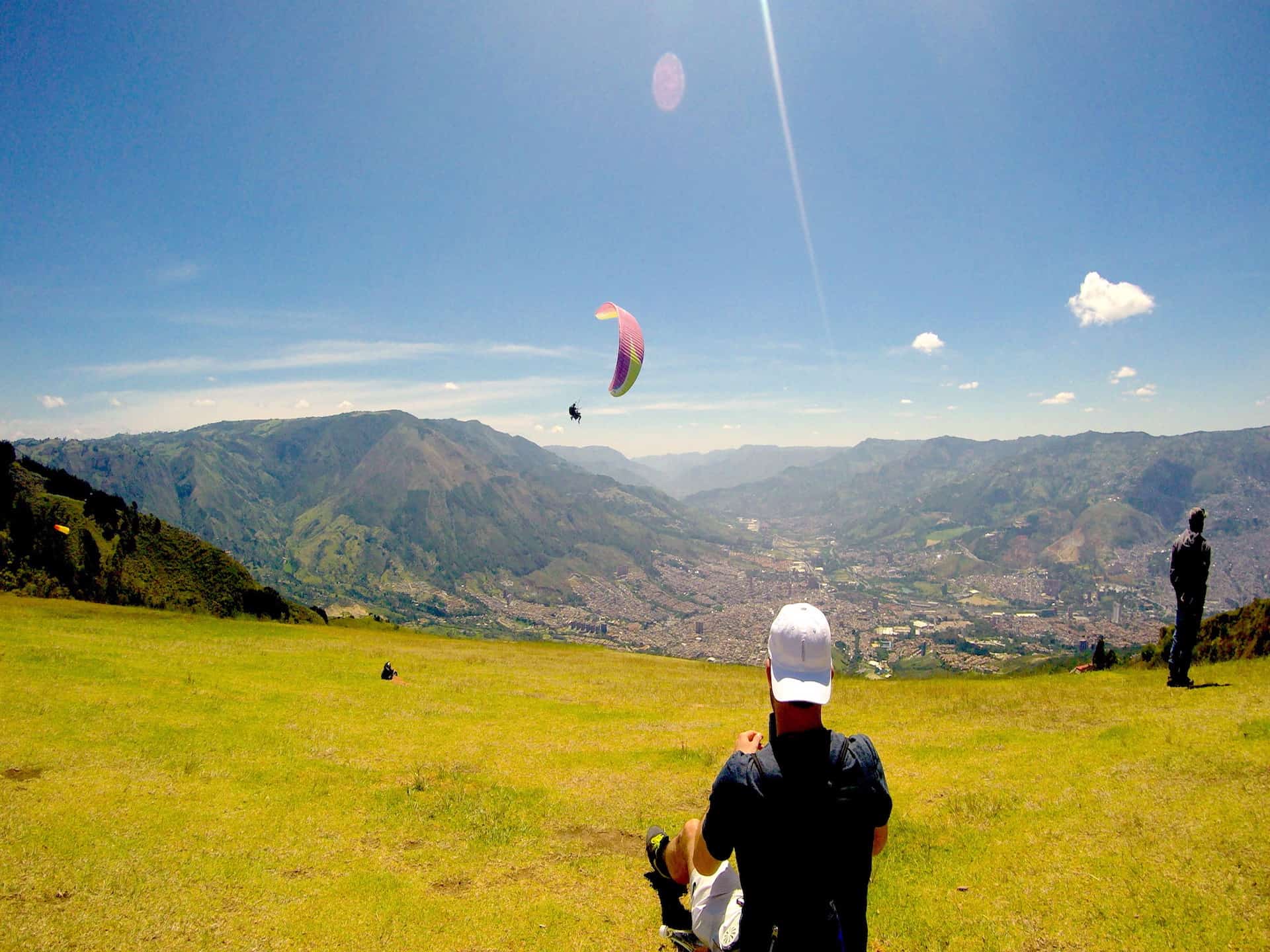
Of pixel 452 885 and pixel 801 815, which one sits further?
pixel 452 885

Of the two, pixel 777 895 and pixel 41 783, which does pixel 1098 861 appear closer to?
pixel 777 895

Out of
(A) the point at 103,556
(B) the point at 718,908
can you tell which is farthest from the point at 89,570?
(B) the point at 718,908

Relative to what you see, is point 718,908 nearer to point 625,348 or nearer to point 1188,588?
point 1188,588

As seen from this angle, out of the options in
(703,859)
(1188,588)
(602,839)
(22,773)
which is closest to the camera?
(703,859)

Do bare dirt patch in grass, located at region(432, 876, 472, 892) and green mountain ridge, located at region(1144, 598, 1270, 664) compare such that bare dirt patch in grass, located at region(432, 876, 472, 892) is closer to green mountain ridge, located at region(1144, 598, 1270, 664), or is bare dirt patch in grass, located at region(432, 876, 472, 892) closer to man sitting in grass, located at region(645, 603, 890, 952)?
man sitting in grass, located at region(645, 603, 890, 952)

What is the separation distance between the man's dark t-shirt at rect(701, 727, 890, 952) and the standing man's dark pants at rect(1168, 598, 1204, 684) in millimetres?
17361

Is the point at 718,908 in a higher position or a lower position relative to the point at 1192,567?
lower

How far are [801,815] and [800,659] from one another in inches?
43.4

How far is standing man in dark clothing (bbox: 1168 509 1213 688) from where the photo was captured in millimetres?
16094

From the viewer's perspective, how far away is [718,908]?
6090mm

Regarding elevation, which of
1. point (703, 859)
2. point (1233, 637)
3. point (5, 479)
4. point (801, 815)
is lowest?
point (1233, 637)

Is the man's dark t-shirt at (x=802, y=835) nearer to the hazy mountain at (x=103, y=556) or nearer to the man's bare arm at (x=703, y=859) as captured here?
the man's bare arm at (x=703, y=859)

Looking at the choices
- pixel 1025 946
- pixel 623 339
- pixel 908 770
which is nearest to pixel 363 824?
pixel 1025 946

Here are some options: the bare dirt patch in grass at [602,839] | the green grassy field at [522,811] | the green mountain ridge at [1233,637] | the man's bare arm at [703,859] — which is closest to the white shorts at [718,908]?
the man's bare arm at [703,859]
